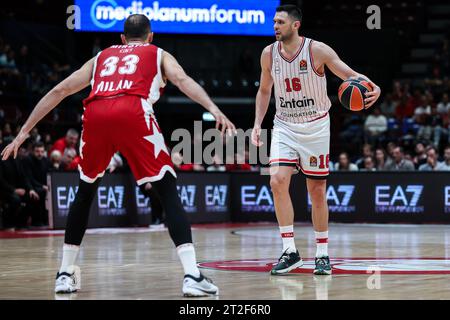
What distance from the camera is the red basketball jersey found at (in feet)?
20.3

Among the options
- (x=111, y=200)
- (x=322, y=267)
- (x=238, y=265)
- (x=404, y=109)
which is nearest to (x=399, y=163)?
(x=111, y=200)

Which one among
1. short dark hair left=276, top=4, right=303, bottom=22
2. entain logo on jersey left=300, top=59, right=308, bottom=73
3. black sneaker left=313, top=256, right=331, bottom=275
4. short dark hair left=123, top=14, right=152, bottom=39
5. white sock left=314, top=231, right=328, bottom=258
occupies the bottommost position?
black sneaker left=313, top=256, right=331, bottom=275

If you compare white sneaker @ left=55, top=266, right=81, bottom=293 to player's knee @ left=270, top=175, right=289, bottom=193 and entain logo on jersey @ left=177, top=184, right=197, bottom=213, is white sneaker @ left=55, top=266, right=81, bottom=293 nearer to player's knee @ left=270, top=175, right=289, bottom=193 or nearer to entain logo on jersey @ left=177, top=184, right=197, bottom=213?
player's knee @ left=270, top=175, right=289, bottom=193

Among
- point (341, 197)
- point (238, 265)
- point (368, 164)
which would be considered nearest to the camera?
point (238, 265)

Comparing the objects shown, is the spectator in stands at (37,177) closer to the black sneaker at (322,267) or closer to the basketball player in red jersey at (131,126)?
the black sneaker at (322,267)

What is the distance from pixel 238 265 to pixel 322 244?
3.28 ft

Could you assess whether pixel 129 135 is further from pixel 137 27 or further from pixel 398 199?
pixel 398 199

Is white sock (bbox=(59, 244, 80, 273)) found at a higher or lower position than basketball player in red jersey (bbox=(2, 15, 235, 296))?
lower

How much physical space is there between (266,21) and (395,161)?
8.82 m

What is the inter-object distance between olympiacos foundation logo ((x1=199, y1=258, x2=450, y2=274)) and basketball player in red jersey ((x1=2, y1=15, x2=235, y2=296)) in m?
1.94

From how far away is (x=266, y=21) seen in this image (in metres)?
25.8

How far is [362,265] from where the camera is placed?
829cm

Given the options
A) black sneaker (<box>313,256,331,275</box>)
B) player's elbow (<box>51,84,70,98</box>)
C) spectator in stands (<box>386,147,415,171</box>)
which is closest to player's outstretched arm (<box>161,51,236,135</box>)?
player's elbow (<box>51,84,70,98</box>)
